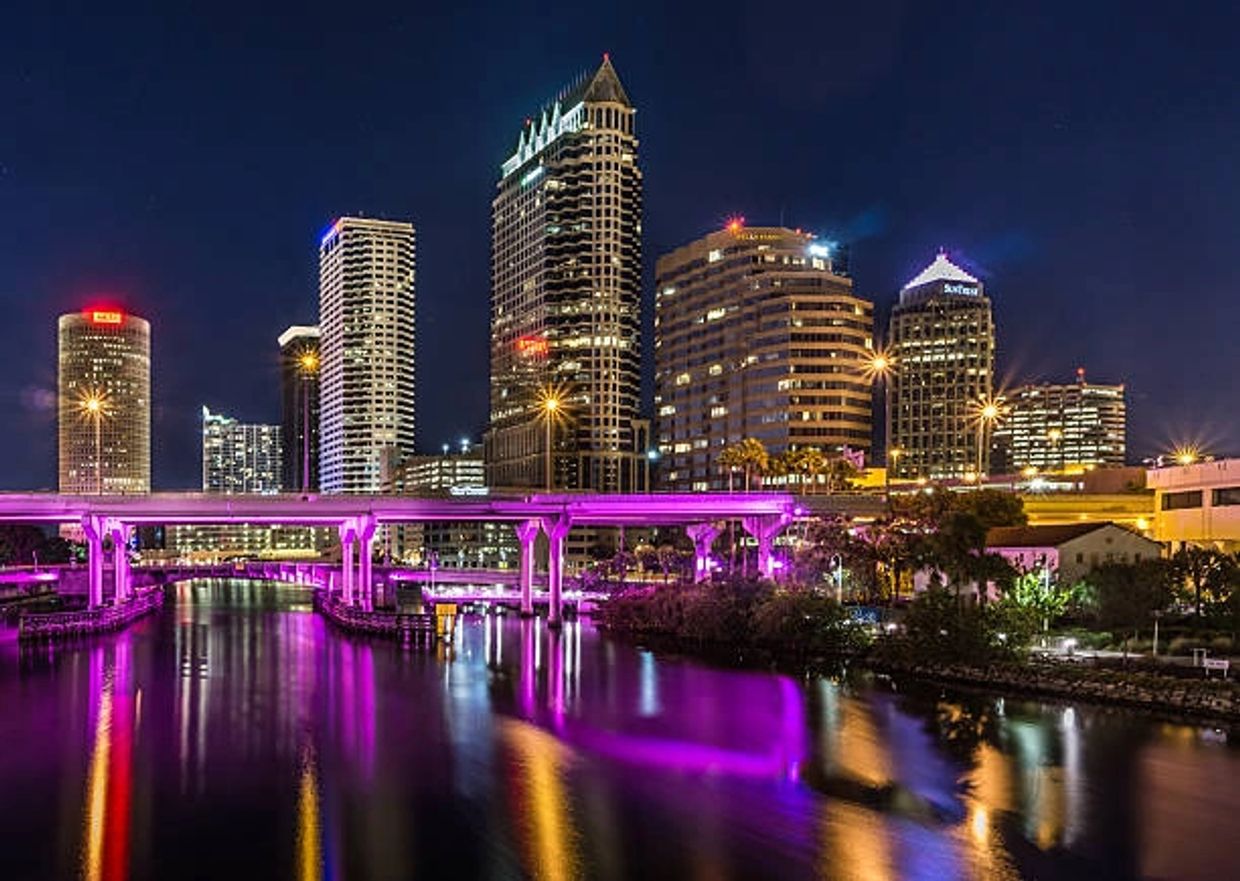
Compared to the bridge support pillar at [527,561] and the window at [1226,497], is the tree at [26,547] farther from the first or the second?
the window at [1226,497]

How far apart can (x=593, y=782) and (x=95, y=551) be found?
82482mm

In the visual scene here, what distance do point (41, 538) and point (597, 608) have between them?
10973 cm

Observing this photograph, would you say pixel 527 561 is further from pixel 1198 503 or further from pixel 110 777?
pixel 110 777

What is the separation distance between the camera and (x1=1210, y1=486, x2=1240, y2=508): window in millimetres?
86750

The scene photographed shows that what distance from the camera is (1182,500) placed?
3782 inches

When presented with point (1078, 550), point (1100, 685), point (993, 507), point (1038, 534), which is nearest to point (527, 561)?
point (993, 507)

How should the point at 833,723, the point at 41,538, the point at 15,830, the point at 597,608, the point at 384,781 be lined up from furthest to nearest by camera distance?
the point at 41,538, the point at 597,608, the point at 833,723, the point at 384,781, the point at 15,830

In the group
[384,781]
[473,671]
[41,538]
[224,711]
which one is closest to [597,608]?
[473,671]

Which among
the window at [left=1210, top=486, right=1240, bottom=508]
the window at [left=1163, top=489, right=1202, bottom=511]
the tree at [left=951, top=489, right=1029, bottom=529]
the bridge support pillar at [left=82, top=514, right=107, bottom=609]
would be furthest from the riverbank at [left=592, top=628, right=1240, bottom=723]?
the bridge support pillar at [left=82, top=514, right=107, bottom=609]

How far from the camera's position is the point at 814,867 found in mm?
33000

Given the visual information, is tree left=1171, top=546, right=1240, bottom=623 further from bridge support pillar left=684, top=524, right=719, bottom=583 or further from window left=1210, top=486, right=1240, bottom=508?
bridge support pillar left=684, top=524, right=719, bottom=583

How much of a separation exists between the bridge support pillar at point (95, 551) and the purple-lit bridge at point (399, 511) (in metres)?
0.09

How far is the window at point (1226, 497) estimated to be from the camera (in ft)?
285

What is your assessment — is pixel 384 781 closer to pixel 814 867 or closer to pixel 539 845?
pixel 539 845
